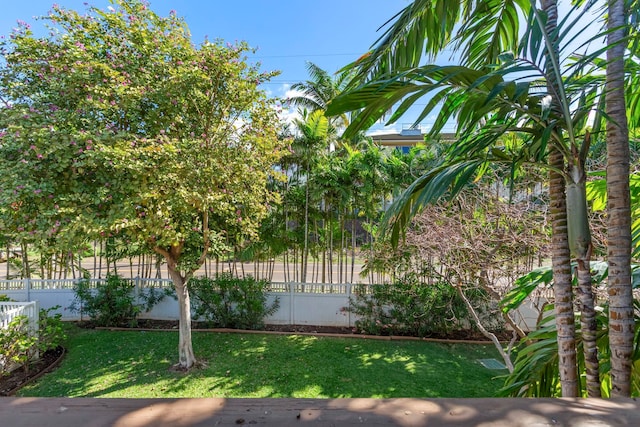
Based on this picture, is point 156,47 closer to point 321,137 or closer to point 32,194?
point 32,194

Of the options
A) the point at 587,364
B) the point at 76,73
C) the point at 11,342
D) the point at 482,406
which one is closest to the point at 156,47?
the point at 76,73

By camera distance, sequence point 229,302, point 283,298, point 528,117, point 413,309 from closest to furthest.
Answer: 1. point 528,117
2. point 413,309
3. point 229,302
4. point 283,298

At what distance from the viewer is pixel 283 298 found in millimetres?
6586

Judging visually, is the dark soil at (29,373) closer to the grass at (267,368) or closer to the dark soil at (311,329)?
the grass at (267,368)

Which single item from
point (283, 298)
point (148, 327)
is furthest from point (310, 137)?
point (148, 327)

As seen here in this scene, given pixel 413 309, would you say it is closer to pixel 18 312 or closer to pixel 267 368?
pixel 267 368

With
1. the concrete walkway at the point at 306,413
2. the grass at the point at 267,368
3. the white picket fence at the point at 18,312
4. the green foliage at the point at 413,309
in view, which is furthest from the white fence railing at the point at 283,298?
the concrete walkway at the point at 306,413

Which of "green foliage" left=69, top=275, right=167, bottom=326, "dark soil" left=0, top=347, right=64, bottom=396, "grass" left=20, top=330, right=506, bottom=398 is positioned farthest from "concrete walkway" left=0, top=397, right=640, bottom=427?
"green foliage" left=69, top=275, right=167, bottom=326

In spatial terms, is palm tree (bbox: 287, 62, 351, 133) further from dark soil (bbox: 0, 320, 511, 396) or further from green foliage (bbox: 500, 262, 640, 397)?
green foliage (bbox: 500, 262, 640, 397)

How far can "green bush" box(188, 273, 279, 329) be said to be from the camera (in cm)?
621

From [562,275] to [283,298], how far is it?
5.73 m

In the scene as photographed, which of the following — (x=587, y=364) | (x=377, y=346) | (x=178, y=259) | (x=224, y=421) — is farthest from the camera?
(x=377, y=346)

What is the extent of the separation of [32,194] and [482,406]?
4573 mm

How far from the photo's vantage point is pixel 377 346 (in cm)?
548
